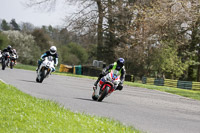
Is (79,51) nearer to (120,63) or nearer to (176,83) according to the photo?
(176,83)

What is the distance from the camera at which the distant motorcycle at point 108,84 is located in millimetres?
13489

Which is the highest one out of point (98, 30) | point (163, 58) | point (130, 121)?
point (98, 30)

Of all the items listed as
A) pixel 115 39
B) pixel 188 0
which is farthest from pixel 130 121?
pixel 115 39

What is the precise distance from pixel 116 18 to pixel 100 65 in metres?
6.42

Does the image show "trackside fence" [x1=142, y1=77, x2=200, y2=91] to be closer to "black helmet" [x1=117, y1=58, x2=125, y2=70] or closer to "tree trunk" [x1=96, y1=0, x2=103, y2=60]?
"tree trunk" [x1=96, y1=0, x2=103, y2=60]

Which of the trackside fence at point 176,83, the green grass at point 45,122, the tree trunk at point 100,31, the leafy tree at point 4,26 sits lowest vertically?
the green grass at point 45,122

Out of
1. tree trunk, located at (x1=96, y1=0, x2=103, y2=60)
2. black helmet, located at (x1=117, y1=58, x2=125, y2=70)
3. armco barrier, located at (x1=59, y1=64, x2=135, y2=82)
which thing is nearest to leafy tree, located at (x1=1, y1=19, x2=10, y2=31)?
tree trunk, located at (x1=96, y1=0, x2=103, y2=60)

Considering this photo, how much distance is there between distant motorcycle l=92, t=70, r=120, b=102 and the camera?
44.3ft

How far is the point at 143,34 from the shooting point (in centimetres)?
4647

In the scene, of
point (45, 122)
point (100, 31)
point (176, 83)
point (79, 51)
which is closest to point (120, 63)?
point (45, 122)

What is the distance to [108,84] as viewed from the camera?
44.2 ft

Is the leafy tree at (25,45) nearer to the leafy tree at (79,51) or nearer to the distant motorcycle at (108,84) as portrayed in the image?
the leafy tree at (79,51)

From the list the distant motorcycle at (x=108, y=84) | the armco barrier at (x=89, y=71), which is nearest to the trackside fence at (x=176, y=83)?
the armco barrier at (x=89, y=71)

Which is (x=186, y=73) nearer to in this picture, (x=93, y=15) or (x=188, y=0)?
(x=93, y=15)
